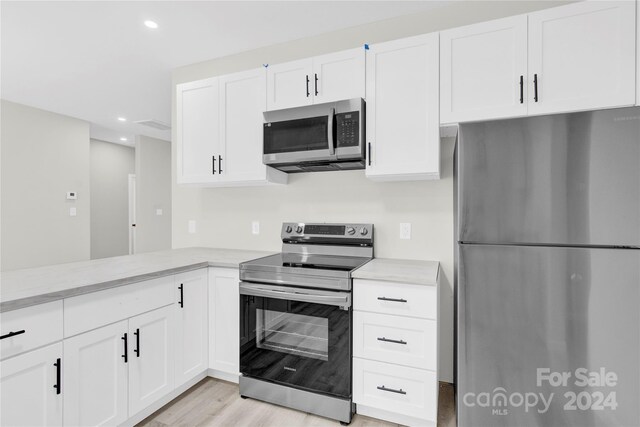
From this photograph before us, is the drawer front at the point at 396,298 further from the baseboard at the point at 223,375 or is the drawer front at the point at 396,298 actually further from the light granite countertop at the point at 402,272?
the baseboard at the point at 223,375

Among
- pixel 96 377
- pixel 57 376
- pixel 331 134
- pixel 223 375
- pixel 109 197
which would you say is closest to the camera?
pixel 57 376

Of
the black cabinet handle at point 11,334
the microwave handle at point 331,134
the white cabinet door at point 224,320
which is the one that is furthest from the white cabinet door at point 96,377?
the microwave handle at point 331,134

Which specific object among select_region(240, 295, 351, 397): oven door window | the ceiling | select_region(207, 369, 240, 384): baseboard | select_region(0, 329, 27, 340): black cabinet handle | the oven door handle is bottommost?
select_region(207, 369, 240, 384): baseboard

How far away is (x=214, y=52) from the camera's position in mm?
2926

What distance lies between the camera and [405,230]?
2.35 metres

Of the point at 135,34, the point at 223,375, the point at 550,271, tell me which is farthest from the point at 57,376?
the point at 135,34

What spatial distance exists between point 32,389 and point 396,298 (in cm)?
170

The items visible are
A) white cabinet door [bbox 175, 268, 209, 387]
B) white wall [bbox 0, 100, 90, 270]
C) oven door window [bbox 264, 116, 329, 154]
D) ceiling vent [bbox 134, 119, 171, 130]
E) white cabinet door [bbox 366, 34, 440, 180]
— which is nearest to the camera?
white cabinet door [bbox 366, 34, 440, 180]

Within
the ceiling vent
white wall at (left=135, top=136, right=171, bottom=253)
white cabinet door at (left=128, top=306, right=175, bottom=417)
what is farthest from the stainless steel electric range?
white wall at (left=135, top=136, right=171, bottom=253)

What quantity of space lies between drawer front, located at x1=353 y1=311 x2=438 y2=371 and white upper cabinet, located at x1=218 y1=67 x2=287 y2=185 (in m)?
1.32

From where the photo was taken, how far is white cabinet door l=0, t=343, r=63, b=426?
1228mm

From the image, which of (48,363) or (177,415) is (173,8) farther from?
(177,415)

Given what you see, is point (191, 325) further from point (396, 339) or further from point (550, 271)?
point (550, 271)

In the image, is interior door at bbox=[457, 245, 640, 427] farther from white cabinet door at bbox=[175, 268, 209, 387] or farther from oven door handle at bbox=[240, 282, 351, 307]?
white cabinet door at bbox=[175, 268, 209, 387]
